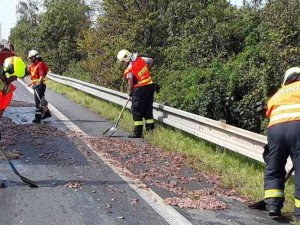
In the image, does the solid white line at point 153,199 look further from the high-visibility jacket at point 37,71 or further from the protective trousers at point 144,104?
the high-visibility jacket at point 37,71

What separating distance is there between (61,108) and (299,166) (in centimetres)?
908

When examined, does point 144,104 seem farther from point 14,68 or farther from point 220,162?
point 14,68

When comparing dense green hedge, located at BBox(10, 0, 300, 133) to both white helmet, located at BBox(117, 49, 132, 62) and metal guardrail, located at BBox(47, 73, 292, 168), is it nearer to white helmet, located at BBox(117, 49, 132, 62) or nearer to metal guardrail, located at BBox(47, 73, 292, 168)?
metal guardrail, located at BBox(47, 73, 292, 168)

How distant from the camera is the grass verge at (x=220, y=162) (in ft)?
16.2

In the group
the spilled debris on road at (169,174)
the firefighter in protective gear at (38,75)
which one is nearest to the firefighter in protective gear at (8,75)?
the spilled debris on road at (169,174)

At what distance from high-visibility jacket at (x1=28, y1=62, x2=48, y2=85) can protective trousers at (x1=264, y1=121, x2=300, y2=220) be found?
7.30 meters

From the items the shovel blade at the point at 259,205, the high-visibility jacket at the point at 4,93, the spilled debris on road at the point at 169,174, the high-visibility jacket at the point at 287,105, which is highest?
the high-visibility jacket at the point at 287,105

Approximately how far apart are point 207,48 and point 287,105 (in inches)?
362

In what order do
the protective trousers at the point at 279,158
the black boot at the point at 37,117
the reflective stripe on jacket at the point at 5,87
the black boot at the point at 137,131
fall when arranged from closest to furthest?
1. the protective trousers at the point at 279,158
2. the reflective stripe on jacket at the point at 5,87
3. the black boot at the point at 137,131
4. the black boot at the point at 37,117

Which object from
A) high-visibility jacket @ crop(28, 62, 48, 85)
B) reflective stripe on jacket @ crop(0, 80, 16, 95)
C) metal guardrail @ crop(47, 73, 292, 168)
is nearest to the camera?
reflective stripe on jacket @ crop(0, 80, 16, 95)

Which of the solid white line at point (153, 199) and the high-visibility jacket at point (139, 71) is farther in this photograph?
the high-visibility jacket at point (139, 71)

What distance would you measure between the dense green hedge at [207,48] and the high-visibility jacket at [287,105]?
2.44 metres

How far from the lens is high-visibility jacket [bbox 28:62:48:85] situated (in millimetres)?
10219

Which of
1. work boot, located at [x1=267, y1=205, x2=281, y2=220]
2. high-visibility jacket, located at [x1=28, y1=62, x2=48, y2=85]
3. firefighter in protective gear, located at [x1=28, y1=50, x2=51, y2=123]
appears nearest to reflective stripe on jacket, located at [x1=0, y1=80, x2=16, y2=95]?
work boot, located at [x1=267, y1=205, x2=281, y2=220]
